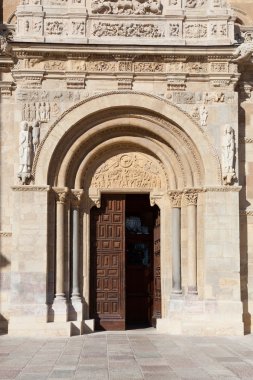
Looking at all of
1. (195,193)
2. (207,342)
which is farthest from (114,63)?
(207,342)

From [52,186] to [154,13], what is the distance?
4.86 meters

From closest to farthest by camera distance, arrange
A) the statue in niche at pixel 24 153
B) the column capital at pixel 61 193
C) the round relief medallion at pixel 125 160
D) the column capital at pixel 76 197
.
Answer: the statue in niche at pixel 24 153 < the column capital at pixel 61 193 < the column capital at pixel 76 197 < the round relief medallion at pixel 125 160

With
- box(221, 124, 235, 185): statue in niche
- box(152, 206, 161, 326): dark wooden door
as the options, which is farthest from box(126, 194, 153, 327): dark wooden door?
box(221, 124, 235, 185): statue in niche

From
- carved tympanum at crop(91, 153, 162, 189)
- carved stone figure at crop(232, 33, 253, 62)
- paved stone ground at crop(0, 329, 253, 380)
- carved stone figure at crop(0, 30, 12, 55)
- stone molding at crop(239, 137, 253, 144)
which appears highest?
carved stone figure at crop(0, 30, 12, 55)

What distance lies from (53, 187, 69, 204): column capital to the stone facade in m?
0.03

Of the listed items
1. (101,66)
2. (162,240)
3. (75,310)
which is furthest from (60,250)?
(101,66)

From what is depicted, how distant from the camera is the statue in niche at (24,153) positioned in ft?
46.7

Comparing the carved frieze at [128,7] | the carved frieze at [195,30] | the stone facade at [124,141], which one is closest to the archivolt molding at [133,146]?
the stone facade at [124,141]

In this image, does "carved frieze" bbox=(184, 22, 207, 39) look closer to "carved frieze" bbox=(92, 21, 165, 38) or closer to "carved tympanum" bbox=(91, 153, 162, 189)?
"carved frieze" bbox=(92, 21, 165, 38)

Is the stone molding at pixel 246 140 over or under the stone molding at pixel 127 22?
under

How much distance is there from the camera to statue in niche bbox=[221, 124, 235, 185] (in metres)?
14.4

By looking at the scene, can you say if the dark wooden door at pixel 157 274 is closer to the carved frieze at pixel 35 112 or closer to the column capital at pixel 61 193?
the column capital at pixel 61 193

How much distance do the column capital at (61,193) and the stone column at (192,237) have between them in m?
2.88

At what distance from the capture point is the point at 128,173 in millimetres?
15375
